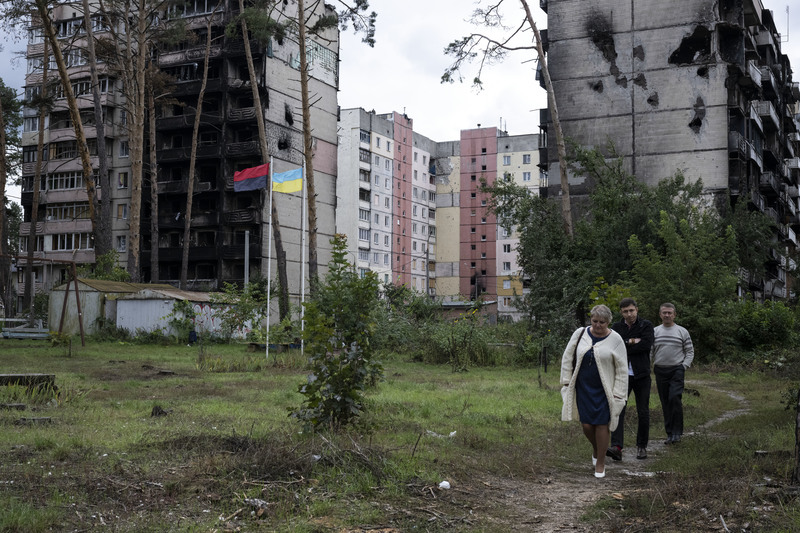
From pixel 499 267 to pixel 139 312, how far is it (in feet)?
272

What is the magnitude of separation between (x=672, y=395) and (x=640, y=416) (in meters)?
1.24

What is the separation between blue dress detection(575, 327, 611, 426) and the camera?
8844mm

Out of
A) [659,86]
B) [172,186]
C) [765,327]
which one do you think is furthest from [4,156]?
[765,327]

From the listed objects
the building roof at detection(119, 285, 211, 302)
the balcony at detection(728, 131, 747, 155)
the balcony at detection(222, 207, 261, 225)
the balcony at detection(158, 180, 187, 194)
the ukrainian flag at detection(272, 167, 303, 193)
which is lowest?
the building roof at detection(119, 285, 211, 302)

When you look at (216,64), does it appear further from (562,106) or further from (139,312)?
(139,312)

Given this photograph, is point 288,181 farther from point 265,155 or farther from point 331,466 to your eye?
point 331,466

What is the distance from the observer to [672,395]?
11406 mm

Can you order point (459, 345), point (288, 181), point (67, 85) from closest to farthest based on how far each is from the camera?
point (459, 345) → point (288, 181) → point (67, 85)

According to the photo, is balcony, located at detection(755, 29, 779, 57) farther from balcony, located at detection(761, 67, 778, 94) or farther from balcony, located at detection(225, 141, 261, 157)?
balcony, located at detection(225, 141, 261, 157)

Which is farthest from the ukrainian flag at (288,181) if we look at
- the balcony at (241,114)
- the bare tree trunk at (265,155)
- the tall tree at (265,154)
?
the balcony at (241,114)

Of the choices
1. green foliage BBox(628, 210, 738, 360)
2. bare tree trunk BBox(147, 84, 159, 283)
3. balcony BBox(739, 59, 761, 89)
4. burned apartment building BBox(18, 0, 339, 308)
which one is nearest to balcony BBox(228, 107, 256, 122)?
burned apartment building BBox(18, 0, 339, 308)

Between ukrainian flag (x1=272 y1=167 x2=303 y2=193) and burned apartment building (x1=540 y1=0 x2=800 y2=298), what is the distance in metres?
24.9

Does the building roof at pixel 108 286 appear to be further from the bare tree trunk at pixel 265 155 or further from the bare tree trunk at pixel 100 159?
the bare tree trunk at pixel 265 155

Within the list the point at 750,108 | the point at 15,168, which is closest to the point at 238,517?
the point at 750,108
